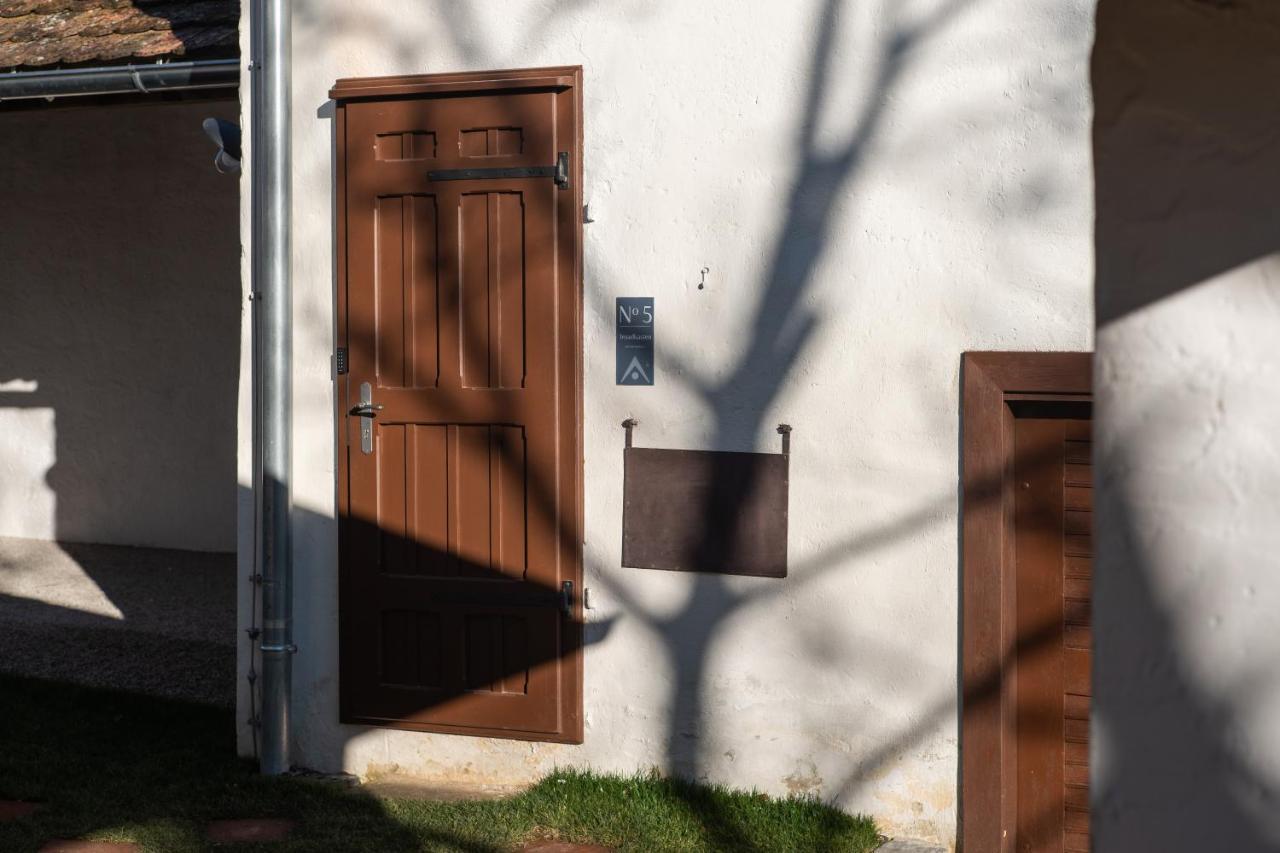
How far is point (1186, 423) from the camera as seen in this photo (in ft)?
5.76

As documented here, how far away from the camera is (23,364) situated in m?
10.4

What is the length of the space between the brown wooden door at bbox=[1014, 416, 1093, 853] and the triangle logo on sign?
1.42 m

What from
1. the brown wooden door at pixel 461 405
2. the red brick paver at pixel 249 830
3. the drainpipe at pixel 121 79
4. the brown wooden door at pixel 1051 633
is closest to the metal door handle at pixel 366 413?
the brown wooden door at pixel 461 405

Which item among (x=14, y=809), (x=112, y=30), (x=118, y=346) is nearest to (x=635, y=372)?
(x=14, y=809)

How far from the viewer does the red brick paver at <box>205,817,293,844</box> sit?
17.4 ft

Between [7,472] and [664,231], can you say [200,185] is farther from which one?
[664,231]

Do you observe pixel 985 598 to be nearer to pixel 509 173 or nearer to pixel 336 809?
pixel 509 173

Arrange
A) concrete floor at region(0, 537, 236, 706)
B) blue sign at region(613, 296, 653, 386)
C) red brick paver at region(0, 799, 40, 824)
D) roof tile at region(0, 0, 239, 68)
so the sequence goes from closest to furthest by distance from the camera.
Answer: red brick paver at region(0, 799, 40, 824), blue sign at region(613, 296, 653, 386), roof tile at region(0, 0, 239, 68), concrete floor at region(0, 537, 236, 706)

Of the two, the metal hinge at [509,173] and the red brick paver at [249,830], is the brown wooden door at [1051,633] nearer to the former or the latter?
the metal hinge at [509,173]

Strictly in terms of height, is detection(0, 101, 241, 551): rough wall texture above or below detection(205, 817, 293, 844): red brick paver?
above

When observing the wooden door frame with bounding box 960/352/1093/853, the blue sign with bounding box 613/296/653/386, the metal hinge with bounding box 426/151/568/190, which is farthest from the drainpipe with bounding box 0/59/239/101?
the wooden door frame with bounding box 960/352/1093/853

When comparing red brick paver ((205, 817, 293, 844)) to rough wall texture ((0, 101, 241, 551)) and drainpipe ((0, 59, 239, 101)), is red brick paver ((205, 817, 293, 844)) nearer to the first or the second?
drainpipe ((0, 59, 239, 101))

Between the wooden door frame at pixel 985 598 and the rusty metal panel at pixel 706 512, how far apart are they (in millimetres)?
713

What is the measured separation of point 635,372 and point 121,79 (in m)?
3.00
